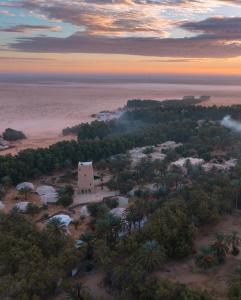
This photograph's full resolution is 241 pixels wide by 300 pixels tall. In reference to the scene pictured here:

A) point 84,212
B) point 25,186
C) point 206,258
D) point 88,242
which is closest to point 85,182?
point 25,186

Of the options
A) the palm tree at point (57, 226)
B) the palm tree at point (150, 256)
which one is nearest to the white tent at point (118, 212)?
the palm tree at point (57, 226)

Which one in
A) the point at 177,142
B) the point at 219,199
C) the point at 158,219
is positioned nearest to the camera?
the point at 158,219

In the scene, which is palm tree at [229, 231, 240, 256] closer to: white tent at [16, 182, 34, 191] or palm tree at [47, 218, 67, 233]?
palm tree at [47, 218, 67, 233]

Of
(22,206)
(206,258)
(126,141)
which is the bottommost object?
(22,206)

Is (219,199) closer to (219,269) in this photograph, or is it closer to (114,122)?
(219,269)

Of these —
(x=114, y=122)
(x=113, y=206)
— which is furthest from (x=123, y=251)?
(x=114, y=122)

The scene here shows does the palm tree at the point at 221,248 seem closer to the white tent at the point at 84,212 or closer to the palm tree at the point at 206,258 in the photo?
the palm tree at the point at 206,258

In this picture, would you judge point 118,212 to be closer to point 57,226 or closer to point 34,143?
point 57,226
